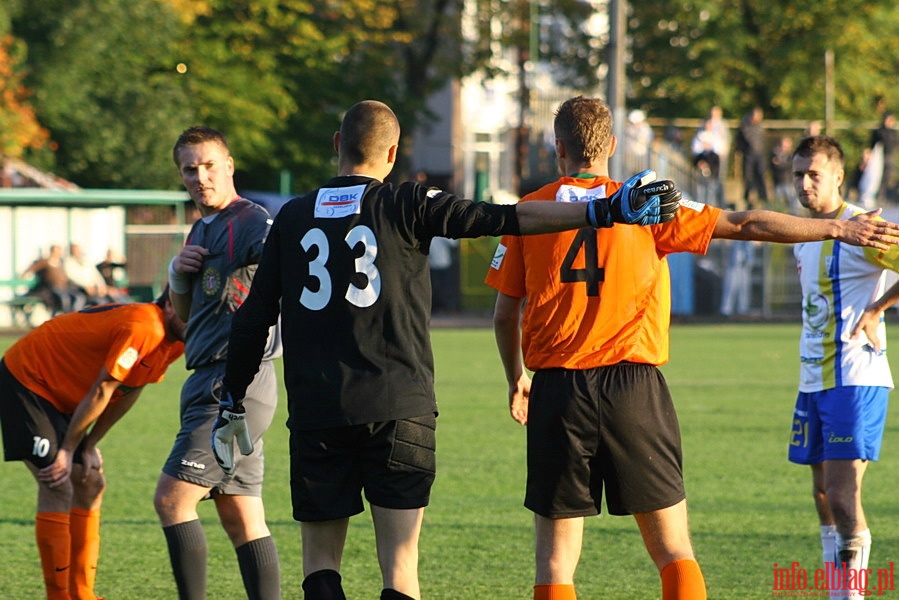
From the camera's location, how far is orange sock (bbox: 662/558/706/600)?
4887 millimetres

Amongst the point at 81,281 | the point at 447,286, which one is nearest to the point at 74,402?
the point at 81,281

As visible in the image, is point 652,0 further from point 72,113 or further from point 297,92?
point 72,113

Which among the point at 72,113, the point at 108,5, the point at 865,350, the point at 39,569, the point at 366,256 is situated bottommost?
the point at 39,569

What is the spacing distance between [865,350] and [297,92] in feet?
115

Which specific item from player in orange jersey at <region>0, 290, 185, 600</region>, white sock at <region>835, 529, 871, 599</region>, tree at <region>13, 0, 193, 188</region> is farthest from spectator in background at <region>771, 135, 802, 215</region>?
player in orange jersey at <region>0, 290, 185, 600</region>

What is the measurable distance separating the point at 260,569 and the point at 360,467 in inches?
41.6

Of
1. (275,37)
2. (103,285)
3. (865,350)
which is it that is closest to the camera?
(865,350)

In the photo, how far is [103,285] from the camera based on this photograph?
27.0 m

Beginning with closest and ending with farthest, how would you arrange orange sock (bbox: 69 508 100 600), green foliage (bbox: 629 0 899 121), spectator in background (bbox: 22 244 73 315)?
orange sock (bbox: 69 508 100 600)
spectator in background (bbox: 22 244 73 315)
green foliage (bbox: 629 0 899 121)

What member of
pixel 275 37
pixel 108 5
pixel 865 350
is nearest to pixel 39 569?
pixel 865 350

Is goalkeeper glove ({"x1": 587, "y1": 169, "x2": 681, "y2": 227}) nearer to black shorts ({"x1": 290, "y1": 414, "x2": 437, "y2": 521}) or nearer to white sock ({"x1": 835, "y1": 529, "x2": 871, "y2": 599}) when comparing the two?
black shorts ({"x1": 290, "y1": 414, "x2": 437, "y2": 521})

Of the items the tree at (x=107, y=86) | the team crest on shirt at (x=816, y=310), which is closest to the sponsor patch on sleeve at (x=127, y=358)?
the team crest on shirt at (x=816, y=310)

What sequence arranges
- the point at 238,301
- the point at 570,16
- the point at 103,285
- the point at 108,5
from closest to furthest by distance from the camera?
1. the point at 238,301
2. the point at 103,285
3. the point at 108,5
4. the point at 570,16

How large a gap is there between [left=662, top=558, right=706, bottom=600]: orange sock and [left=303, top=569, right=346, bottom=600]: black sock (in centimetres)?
112
